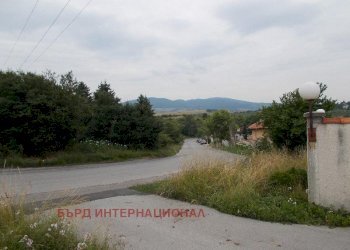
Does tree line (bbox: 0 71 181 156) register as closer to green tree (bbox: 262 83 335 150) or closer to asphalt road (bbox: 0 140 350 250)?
green tree (bbox: 262 83 335 150)

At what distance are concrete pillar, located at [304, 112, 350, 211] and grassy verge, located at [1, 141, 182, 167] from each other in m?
14.7

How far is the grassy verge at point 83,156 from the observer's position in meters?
19.7

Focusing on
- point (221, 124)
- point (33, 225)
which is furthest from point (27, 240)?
point (221, 124)

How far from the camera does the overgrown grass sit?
4.74m

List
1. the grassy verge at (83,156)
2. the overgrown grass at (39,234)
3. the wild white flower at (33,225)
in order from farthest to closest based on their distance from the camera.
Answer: the grassy verge at (83,156), the wild white flower at (33,225), the overgrown grass at (39,234)

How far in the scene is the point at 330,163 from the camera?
7.70 m

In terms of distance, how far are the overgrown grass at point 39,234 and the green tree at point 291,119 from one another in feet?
40.5

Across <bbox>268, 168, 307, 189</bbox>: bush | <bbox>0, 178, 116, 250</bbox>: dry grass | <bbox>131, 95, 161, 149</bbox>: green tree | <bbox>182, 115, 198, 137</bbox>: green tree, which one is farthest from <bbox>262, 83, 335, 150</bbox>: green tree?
<bbox>182, 115, 198, 137</bbox>: green tree

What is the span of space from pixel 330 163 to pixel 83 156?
680 inches

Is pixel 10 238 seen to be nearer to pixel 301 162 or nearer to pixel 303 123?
pixel 301 162

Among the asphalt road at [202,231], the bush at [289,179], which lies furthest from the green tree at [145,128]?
the asphalt road at [202,231]

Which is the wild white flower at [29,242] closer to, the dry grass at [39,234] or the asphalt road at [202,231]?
the dry grass at [39,234]

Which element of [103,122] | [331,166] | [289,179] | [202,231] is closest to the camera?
[202,231]

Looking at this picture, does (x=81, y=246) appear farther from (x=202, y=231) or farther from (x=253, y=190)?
(x=253, y=190)
